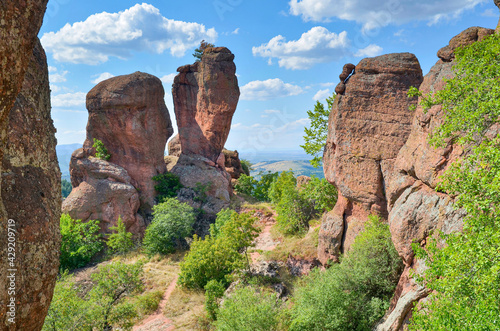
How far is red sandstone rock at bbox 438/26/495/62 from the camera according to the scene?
43.4 ft

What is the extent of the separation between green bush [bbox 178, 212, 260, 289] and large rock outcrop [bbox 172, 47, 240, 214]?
14075 mm

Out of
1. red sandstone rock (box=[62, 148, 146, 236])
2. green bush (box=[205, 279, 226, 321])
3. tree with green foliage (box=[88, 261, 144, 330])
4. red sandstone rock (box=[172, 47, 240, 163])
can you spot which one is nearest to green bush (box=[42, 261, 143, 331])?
tree with green foliage (box=[88, 261, 144, 330])

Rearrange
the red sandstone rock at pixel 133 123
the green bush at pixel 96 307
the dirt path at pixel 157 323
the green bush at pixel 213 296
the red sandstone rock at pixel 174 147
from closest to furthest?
the green bush at pixel 96 307 → the dirt path at pixel 157 323 → the green bush at pixel 213 296 → the red sandstone rock at pixel 133 123 → the red sandstone rock at pixel 174 147

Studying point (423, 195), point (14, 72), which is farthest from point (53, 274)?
point (423, 195)

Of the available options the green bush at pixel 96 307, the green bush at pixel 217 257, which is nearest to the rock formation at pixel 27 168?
the green bush at pixel 96 307

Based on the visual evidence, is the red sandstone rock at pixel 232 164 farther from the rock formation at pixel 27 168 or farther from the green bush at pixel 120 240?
the rock formation at pixel 27 168

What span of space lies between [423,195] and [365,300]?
587 cm

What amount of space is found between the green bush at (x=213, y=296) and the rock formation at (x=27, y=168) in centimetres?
1402

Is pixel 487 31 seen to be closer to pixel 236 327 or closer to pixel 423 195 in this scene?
pixel 423 195

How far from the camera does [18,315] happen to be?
19.6 feet

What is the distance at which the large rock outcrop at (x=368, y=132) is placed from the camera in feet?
60.1

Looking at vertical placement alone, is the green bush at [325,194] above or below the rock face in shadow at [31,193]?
below

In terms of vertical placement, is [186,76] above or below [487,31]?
above

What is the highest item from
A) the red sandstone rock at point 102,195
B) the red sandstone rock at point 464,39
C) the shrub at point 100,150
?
the red sandstone rock at point 464,39
